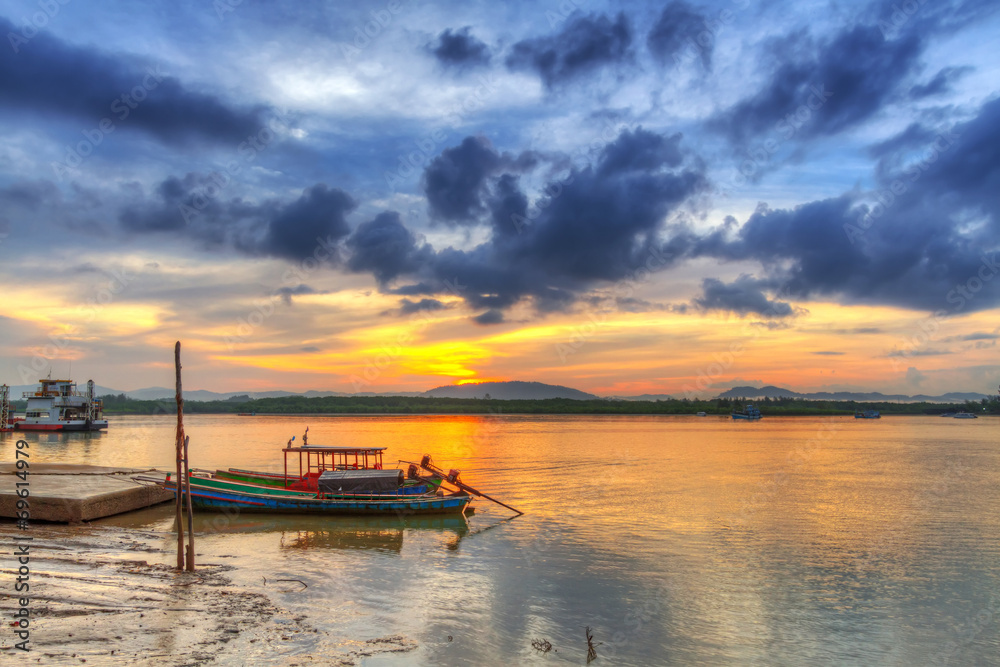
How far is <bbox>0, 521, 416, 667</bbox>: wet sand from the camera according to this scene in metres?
9.66

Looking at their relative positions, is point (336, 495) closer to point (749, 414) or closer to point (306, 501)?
point (306, 501)

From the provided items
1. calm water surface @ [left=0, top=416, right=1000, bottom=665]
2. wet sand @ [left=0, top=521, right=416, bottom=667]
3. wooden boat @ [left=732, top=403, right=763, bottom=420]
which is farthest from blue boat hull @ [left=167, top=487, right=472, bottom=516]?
wooden boat @ [left=732, top=403, right=763, bottom=420]

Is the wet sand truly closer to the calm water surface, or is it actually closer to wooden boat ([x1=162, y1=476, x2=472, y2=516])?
the calm water surface

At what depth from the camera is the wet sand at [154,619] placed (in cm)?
966

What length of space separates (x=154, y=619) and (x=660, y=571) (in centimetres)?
1205

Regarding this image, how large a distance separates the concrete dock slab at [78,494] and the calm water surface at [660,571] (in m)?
0.78

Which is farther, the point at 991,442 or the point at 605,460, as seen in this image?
the point at 991,442

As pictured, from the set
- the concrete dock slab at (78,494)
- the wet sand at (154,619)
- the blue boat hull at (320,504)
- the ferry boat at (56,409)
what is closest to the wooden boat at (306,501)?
the blue boat hull at (320,504)

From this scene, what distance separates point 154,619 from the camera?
11148 mm

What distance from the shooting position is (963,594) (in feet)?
50.7

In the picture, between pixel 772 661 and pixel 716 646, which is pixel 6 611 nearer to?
pixel 716 646

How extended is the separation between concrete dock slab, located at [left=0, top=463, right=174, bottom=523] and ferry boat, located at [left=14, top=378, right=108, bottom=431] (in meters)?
49.3

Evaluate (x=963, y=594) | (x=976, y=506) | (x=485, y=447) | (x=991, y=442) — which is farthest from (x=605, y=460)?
(x=991, y=442)

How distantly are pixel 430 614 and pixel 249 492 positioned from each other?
46.4 ft
